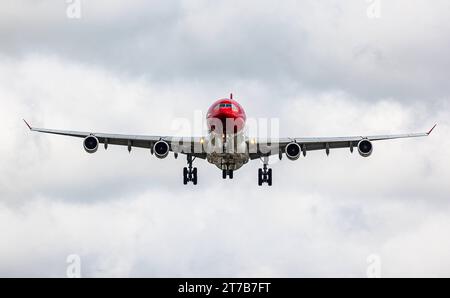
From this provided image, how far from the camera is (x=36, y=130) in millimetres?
77062

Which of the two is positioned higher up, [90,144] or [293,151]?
[90,144]

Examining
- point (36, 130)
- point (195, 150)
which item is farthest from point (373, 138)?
point (36, 130)

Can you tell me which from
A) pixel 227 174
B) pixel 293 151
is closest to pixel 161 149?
pixel 227 174

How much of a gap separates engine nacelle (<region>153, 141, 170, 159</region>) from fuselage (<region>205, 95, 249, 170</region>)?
357 centimetres

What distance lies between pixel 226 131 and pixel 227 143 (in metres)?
0.99

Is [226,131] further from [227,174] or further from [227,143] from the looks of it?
[227,174]

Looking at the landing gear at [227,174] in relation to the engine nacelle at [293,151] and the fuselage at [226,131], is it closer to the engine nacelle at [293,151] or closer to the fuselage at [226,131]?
the fuselage at [226,131]

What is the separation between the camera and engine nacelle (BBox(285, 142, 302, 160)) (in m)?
75.9

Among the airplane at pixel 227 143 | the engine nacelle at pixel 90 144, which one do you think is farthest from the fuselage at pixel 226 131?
the engine nacelle at pixel 90 144

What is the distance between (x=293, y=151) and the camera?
7594cm
